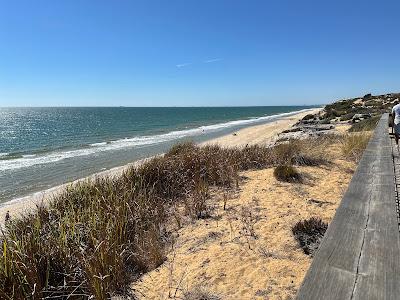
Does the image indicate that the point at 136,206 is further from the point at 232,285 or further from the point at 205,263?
the point at 232,285

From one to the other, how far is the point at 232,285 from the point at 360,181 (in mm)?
1815

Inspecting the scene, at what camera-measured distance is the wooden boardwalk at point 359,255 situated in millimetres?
1607

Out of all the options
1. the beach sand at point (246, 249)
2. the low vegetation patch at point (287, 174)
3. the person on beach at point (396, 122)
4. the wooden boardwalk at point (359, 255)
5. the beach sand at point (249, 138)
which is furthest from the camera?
the beach sand at point (249, 138)

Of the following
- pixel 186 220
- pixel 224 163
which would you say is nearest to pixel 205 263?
pixel 186 220

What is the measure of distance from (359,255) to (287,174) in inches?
248

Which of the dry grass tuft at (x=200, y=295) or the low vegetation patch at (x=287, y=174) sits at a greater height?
the low vegetation patch at (x=287, y=174)

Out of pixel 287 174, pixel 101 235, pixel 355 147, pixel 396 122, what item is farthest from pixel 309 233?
pixel 355 147

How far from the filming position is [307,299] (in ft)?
5.08

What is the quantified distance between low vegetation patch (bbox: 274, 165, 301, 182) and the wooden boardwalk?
15.9ft

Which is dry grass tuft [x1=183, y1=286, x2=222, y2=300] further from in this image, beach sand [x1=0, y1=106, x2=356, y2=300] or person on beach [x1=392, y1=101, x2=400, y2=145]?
person on beach [x1=392, y1=101, x2=400, y2=145]

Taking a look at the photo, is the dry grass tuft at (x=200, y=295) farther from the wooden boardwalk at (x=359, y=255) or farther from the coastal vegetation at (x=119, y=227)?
the wooden boardwalk at (x=359, y=255)

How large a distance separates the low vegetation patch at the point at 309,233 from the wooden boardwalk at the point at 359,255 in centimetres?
144

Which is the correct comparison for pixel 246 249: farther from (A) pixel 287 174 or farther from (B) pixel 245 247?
(A) pixel 287 174

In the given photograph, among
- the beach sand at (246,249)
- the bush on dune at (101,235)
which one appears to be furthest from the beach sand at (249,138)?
the beach sand at (246,249)
